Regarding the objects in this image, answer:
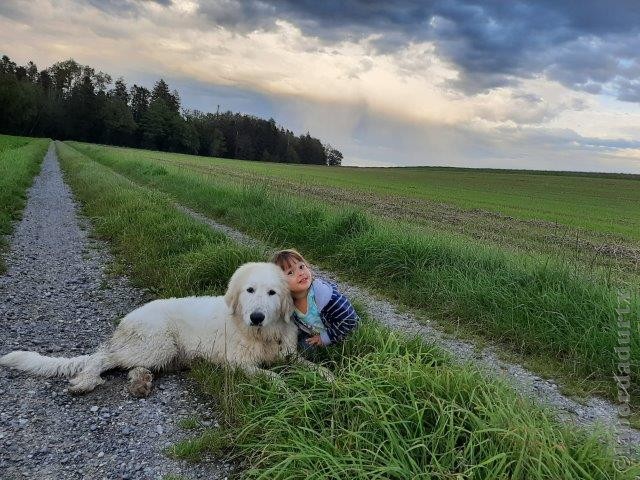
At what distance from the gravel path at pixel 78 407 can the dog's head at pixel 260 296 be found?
88cm

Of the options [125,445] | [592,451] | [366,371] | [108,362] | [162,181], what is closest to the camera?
[592,451]

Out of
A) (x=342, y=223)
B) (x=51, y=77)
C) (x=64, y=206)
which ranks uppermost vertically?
(x=51, y=77)

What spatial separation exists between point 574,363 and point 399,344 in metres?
2.24

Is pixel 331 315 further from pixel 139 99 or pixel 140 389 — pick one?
pixel 139 99

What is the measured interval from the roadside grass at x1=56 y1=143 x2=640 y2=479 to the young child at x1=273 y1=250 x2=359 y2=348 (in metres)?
0.18

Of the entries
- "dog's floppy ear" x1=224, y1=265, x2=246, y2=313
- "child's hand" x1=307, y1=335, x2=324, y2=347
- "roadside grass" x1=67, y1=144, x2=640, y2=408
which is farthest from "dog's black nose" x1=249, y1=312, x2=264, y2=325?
"roadside grass" x1=67, y1=144, x2=640, y2=408

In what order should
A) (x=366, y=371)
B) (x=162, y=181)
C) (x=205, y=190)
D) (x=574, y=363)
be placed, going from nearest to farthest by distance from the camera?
1. (x=366, y=371)
2. (x=574, y=363)
3. (x=205, y=190)
4. (x=162, y=181)

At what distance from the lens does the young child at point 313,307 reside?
443cm

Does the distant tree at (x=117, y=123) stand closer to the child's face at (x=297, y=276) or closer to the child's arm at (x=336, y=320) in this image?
the child's face at (x=297, y=276)

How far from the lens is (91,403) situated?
13.0 ft

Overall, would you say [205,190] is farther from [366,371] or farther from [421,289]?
[366,371]

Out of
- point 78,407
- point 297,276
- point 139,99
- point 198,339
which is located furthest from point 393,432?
point 139,99

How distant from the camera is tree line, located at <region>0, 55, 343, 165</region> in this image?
9019cm

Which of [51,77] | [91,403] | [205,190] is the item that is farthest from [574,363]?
[51,77]
